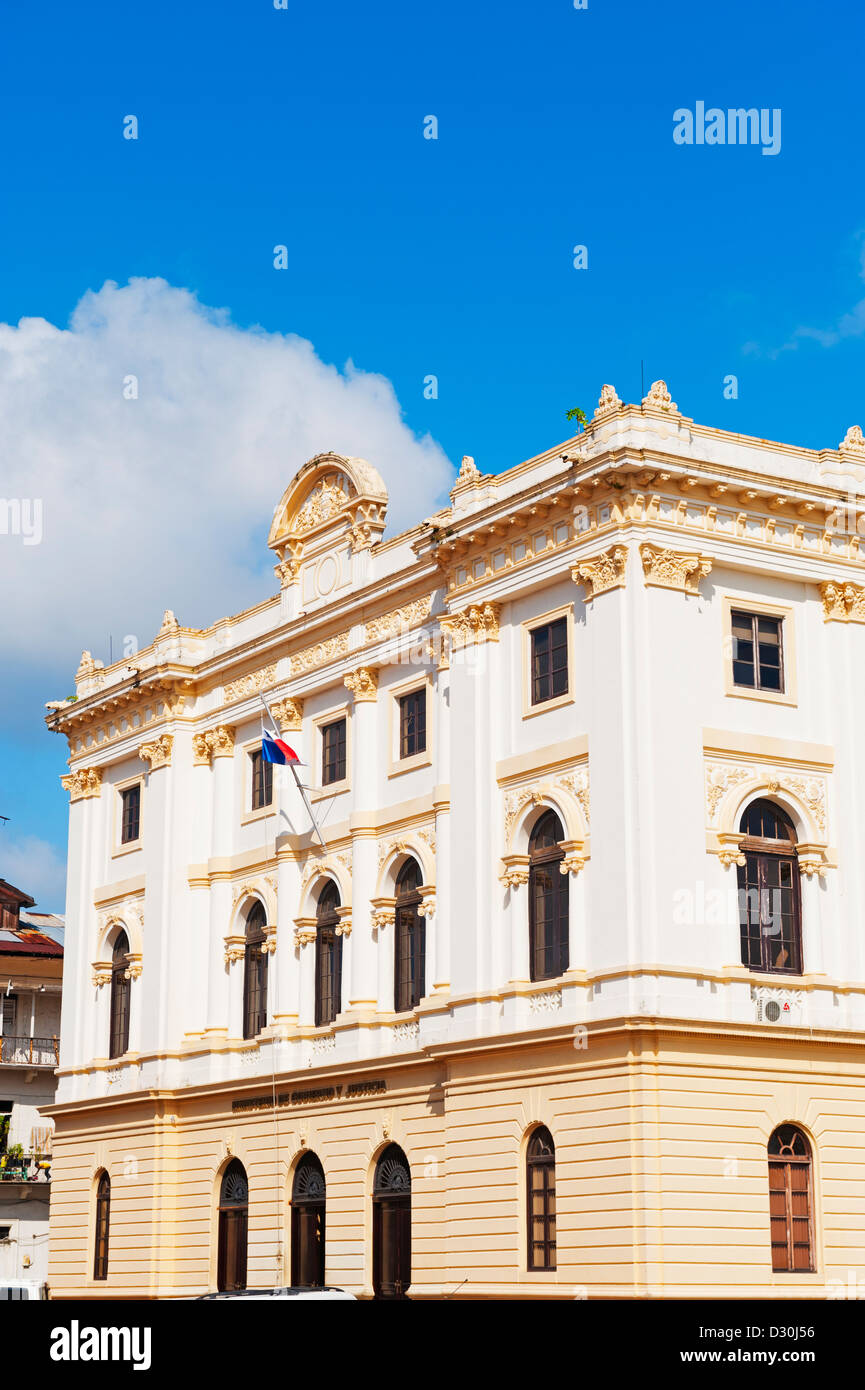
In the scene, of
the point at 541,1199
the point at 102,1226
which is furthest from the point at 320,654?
the point at 102,1226

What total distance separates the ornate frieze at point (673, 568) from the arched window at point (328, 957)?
1275cm

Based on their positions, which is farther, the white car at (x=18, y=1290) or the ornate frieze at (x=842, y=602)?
the white car at (x=18, y=1290)

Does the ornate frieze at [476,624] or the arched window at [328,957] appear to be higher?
the ornate frieze at [476,624]

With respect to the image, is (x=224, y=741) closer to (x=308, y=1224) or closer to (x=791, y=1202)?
(x=308, y=1224)

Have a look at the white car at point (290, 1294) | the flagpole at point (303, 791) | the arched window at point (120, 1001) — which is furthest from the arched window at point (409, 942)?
the arched window at point (120, 1001)

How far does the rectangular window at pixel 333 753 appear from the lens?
148ft

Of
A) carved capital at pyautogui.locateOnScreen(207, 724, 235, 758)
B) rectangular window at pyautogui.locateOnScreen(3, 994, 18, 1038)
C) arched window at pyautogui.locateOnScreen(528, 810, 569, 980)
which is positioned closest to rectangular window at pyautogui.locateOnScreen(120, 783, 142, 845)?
carved capital at pyautogui.locateOnScreen(207, 724, 235, 758)

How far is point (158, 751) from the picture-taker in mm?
51125

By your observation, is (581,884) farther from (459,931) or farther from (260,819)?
(260,819)

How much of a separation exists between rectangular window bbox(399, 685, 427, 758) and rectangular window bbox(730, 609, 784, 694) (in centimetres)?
817

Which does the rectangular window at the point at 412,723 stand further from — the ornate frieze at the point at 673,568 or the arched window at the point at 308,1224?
the arched window at the point at 308,1224
